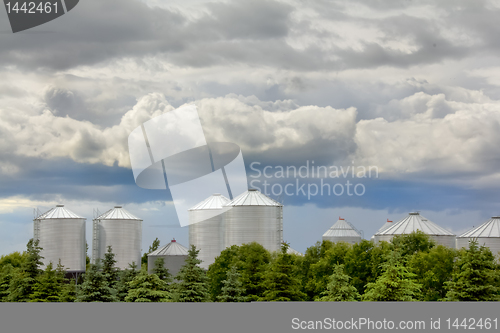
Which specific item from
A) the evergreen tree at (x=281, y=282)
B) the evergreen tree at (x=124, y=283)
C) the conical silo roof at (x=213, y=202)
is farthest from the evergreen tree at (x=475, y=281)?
the conical silo roof at (x=213, y=202)

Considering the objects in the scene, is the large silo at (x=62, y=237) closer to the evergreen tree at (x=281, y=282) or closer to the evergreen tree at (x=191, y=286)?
the evergreen tree at (x=191, y=286)

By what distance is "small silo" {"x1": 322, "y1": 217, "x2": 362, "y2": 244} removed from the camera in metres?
108

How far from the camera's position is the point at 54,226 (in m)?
80.9

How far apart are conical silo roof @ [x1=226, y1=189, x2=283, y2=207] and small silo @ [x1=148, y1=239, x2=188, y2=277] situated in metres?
9.62

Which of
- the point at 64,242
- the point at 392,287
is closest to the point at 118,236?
the point at 64,242

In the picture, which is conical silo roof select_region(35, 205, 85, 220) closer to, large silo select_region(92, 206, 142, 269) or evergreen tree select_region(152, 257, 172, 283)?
large silo select_region(92, 206, 142, 269)

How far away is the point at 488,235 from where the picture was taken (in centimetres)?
8100

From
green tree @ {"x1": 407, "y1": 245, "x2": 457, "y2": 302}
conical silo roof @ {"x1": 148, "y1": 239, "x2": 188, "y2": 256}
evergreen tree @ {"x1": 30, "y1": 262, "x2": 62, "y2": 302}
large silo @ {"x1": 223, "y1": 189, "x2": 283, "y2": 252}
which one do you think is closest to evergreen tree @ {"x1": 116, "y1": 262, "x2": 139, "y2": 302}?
evergreen tree @ {"x1": 30, "y1": 262, "x2": 62, "y2": 302}

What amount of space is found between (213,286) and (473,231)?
4303 centimetres

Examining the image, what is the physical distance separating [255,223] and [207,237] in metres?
9.53

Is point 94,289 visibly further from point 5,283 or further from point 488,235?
point 488,235

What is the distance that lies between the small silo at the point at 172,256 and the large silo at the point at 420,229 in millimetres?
27824

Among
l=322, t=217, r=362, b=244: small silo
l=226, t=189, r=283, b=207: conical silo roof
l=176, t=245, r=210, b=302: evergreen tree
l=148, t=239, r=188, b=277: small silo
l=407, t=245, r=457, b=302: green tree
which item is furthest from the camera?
l=322, t=217, r=362, b=244: small silo
